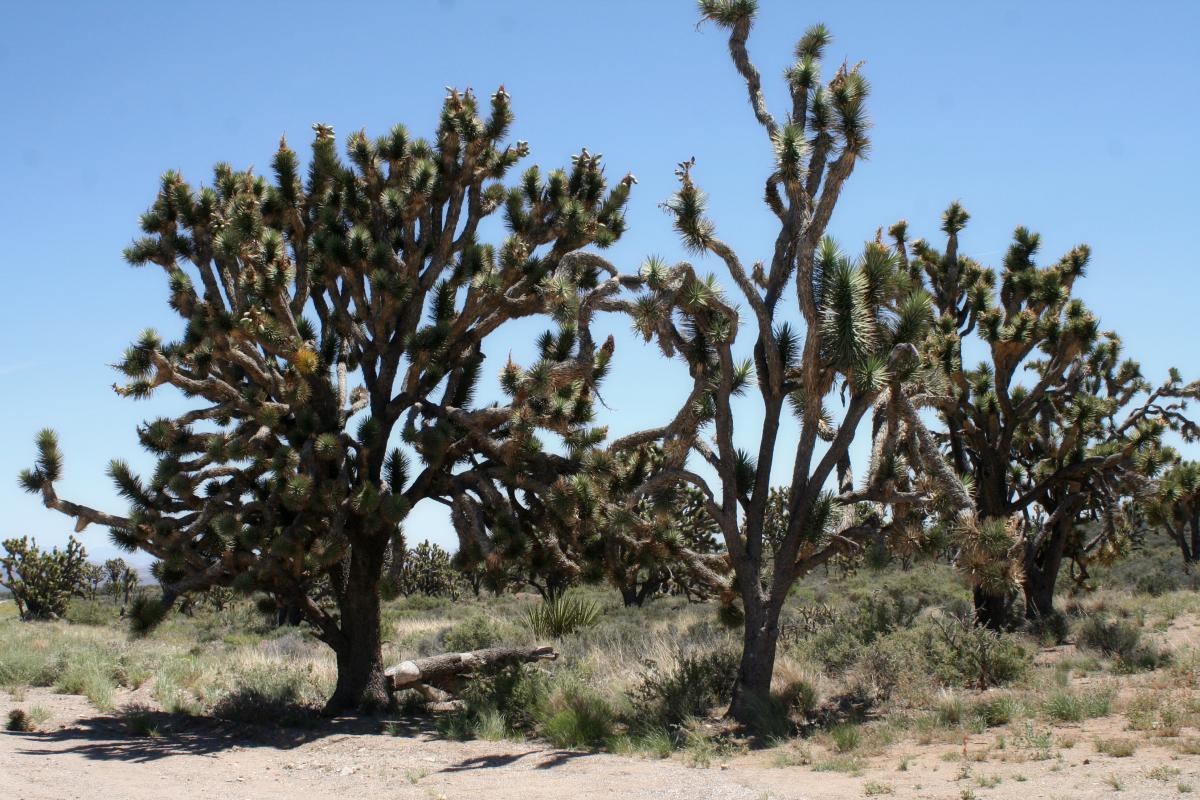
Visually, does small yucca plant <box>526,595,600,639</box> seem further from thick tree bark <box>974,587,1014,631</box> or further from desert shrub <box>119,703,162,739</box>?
desert shrub <box>119,703,162,739</box>

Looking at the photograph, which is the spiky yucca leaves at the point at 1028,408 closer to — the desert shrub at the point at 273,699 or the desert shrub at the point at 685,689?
the desert shrub at the point at 685,689

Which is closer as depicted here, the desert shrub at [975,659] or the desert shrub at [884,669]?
the desert shrub at [884,669]

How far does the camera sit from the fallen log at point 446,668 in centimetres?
1264

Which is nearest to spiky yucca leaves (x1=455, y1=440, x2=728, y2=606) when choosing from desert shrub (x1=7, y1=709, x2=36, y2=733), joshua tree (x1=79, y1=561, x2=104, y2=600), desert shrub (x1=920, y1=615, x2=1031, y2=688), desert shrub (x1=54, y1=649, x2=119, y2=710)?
desert shrub (x1=920, y1=615, x2=1031, y2=688)

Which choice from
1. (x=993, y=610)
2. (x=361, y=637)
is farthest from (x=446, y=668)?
(x=993, y=610)

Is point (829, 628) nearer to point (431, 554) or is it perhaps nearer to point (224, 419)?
point (224, 419)

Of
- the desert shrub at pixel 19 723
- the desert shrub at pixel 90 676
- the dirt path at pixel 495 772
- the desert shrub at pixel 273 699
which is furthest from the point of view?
the desert shrub at pixel 90 676

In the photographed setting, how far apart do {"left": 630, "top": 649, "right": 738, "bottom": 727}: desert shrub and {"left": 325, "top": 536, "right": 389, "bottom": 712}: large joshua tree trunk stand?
3.52 meters

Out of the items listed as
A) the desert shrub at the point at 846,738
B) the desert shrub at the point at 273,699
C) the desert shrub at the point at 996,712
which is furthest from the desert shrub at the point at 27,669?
the desert shrub at the point at 996,712

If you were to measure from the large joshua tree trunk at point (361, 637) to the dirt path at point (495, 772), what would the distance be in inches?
59.1

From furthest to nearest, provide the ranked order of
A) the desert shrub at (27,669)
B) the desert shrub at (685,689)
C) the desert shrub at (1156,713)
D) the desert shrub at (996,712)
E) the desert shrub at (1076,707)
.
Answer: the desert shrub at (27,669) → the desert shrub at (685,689) → the desert shrub at (996,712) → the desert shrub at (1076,707) → the desert shrub at (1156,713)

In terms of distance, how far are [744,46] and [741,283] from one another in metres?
3.04

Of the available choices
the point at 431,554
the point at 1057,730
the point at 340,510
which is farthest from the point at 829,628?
the point at 431,554

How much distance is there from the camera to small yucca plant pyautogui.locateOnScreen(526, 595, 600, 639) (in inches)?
741
